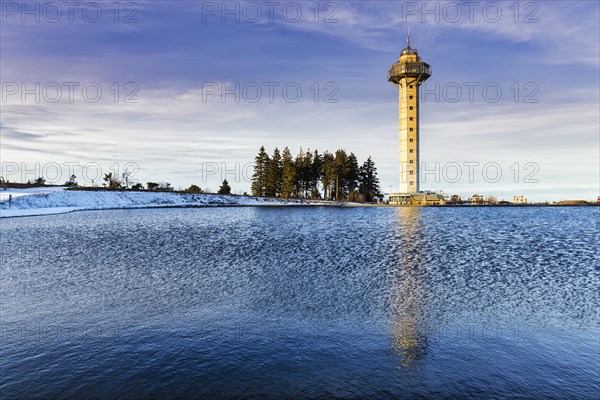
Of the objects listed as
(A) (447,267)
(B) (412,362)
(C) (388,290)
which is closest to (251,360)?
(B) (412,362)

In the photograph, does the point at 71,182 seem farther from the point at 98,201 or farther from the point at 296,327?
the point at 296,327

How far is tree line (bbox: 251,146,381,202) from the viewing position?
12056cm

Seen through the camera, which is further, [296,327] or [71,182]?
[71,182]

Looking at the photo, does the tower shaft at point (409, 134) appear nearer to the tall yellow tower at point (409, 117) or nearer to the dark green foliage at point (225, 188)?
the tall yellow tower at point (409, 117)

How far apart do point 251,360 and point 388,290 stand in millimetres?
7975

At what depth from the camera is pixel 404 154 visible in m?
115

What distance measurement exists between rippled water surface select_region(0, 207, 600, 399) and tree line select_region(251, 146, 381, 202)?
326 feet

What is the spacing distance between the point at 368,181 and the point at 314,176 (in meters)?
19.9

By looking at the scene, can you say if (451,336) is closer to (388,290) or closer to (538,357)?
(538,357)

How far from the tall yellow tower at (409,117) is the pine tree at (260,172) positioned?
44.0 m

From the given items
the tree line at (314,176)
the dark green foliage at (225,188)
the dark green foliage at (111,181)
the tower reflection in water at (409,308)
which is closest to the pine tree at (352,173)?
the tree line at (314,176)

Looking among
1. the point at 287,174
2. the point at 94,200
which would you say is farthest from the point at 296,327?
the point at 287,174

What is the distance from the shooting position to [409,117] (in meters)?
115

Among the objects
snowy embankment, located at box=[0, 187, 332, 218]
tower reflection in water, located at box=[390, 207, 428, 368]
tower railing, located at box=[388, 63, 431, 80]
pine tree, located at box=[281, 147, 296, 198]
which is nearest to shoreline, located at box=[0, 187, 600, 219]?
snowy embankment, located at box=[0, 187, 332, 218]
